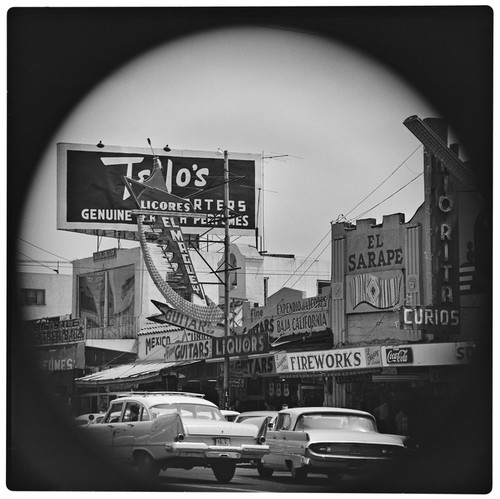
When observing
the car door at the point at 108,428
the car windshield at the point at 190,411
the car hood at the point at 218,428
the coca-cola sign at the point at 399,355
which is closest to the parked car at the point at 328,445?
the car hood at the point at 218,428

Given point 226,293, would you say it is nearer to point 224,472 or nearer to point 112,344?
point 112,344

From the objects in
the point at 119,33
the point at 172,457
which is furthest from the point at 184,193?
the point at 172,457

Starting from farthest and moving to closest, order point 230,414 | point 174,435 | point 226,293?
point 226,293
point 230,414
point 174,435

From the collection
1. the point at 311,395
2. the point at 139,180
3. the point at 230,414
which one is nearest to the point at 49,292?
the point at 139,180

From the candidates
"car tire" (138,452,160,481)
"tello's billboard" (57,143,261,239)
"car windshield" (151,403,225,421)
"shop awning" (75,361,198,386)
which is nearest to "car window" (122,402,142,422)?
"car windshield" (151,403,225,421)

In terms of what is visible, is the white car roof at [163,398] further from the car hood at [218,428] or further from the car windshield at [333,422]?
the car windshield at [333,422]

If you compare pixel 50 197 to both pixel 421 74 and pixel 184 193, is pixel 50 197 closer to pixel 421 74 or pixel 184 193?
pixel 184 193
